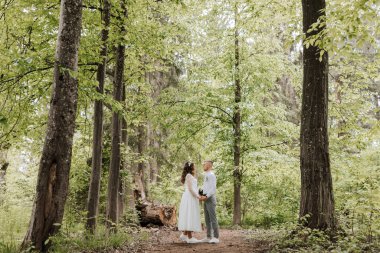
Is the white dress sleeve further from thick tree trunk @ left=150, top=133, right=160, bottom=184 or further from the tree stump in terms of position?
thick tree trunk @ left=150, top=133, right=160, bottom=184

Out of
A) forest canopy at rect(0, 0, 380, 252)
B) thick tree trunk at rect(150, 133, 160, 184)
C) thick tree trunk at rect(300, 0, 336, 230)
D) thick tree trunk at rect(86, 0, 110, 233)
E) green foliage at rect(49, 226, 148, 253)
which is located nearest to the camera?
green foliage at rect(49, 226, 148, 253)

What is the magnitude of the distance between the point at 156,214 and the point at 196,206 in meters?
3.71

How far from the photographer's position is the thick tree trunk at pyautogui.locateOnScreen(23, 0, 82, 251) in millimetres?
5453

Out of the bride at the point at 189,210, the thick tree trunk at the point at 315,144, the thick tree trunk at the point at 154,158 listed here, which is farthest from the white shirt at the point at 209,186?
the thick tree trunk at the point at 154,158

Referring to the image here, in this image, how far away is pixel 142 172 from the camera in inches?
617

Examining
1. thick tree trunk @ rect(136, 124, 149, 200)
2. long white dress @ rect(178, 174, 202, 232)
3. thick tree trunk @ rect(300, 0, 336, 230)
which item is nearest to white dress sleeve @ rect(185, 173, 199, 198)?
long white dress @ rect(178, 174, 202, 232)

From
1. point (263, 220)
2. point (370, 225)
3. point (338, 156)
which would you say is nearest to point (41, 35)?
point (370, 225)

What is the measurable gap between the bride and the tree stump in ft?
11.1

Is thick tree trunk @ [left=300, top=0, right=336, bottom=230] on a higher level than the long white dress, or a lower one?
higher

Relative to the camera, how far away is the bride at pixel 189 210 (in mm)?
8914

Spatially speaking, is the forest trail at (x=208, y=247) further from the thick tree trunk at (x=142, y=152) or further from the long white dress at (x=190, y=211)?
the thick tree trunk at (x=142, y=152)

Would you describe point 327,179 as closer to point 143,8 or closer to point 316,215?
point 316,215

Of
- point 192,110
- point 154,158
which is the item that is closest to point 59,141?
point 192,110

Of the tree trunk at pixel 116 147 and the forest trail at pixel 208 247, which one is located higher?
the tree trunk at pixel 116 147
